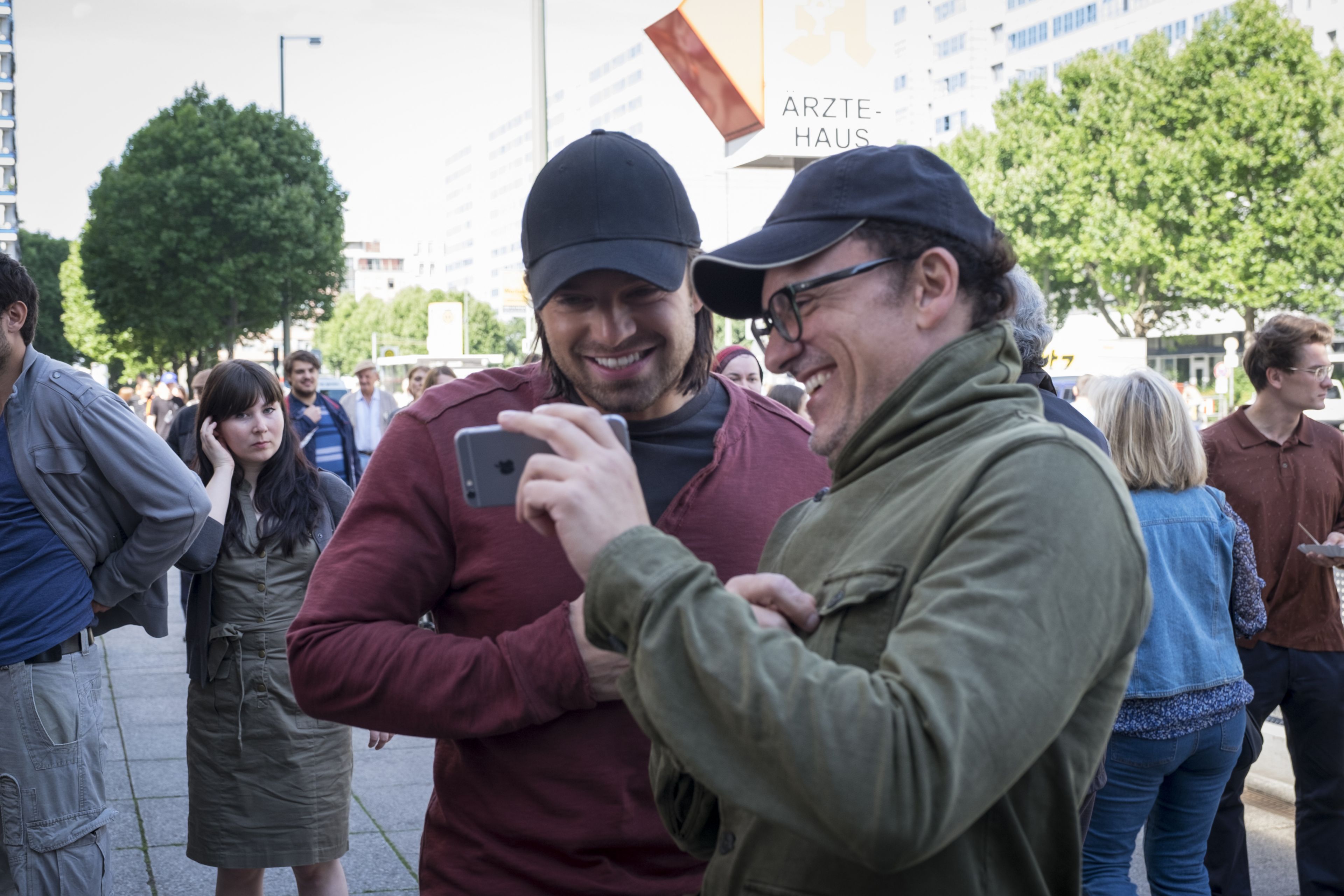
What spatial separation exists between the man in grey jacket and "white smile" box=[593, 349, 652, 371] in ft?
7.13

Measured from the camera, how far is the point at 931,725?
1.11 metres

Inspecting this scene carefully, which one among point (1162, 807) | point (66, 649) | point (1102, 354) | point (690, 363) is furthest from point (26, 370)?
point (1102, 354)

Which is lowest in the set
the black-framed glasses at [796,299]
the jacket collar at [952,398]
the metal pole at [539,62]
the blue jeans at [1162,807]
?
the blue jeans at [1162,807]

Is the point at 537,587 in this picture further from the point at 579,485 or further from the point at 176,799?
the point at 176,799

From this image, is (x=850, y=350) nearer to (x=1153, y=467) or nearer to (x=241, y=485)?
(x=1153, y=467)

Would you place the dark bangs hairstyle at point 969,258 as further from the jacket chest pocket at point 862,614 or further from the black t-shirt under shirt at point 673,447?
the black t-shirt under shirt at point 673,447

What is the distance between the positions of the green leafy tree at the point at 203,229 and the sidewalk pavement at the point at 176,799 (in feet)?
104

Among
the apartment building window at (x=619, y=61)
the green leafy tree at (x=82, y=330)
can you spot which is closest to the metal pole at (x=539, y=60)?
the green leafy tree at (x=82, y=330)

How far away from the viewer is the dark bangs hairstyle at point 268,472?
4.48 metres

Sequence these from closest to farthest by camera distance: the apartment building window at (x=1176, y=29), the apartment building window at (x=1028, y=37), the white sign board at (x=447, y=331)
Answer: the apartment building window at (x=1176, y=29) → the white sign board at (x=447, y=331) → the apartment building window at (x=1028, y=37)

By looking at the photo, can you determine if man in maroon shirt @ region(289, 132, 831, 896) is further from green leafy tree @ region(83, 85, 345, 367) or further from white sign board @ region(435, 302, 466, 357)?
white sign board @ region(435, 302, 466, 357)

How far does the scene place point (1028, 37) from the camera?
→ 267 feet

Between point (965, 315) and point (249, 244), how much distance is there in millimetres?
39932

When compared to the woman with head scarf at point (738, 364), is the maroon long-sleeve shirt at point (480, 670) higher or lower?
lower
